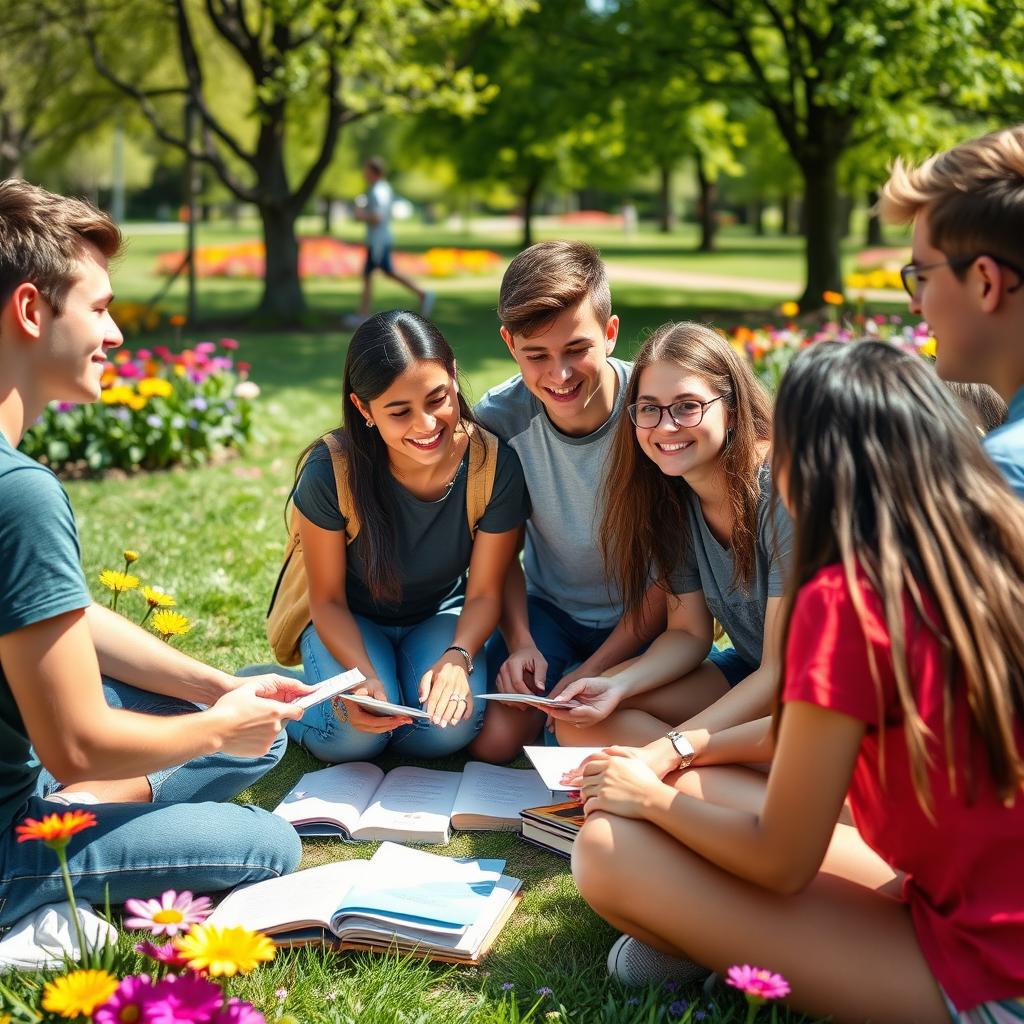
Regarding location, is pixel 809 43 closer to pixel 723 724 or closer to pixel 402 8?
pixel 402 8

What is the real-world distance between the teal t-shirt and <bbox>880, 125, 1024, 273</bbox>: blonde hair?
1717 mm

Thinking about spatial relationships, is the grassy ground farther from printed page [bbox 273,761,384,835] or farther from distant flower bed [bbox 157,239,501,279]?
distant flower bed [bbox 157,239,501,279]

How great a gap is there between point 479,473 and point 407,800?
101 centimetres

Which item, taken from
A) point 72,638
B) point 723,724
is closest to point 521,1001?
point 723,724

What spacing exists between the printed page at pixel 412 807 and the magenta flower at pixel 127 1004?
133 cm

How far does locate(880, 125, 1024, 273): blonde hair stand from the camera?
2213 mm

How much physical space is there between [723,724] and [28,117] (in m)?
21.6

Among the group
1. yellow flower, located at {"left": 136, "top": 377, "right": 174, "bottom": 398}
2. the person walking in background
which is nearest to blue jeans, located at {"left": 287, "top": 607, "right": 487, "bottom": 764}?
yellow flower, located at {"left": 136, "top": 377, "right": 174, "bottom": 398}

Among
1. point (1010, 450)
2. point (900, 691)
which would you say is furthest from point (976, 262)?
point (900, 691)

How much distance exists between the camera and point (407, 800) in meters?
3.42

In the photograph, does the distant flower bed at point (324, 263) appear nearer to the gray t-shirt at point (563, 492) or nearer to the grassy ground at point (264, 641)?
the grassy ground at point (264, 641)

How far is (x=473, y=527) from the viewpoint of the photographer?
3838mm

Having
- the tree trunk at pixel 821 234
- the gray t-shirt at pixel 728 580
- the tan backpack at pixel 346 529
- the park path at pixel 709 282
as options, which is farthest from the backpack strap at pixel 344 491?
the park path at pixel 709 282

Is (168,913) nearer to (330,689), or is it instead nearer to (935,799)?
(330,689)
